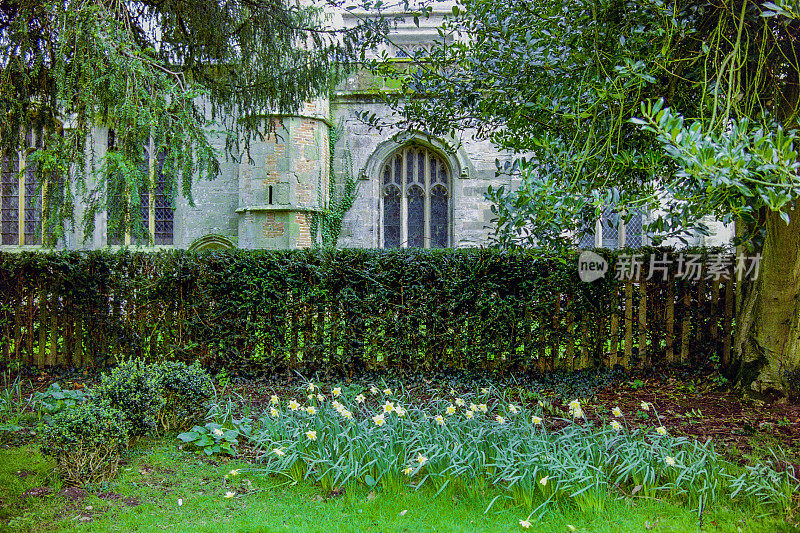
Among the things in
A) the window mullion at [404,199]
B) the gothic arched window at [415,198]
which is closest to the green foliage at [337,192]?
the gothic arched window at [415,198]

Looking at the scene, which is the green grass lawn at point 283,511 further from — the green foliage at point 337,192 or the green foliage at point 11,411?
the green foliage at point 337,192

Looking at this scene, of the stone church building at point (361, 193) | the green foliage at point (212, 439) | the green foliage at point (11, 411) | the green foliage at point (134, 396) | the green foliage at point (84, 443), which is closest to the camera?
the green foliage at point (84, 443)

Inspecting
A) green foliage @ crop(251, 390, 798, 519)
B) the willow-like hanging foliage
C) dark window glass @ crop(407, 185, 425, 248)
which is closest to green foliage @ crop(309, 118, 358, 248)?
dark window glass @ crop(407, 185, 425, 248)

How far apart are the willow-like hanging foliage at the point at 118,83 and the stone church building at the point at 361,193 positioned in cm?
565

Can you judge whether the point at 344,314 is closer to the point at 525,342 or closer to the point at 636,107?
the point at 525,342

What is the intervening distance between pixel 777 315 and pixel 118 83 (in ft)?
20.3

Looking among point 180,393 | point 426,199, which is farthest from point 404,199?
point 180,393

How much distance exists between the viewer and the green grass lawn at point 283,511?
2887 mm

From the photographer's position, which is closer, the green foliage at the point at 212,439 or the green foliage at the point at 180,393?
the green foliage at the point at 212,439

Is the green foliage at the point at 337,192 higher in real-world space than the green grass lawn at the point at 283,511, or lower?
higher

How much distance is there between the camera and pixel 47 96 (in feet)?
14.3

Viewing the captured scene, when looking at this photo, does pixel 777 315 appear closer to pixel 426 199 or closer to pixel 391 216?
pixel 426 199

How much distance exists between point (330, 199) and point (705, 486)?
10.3 meters

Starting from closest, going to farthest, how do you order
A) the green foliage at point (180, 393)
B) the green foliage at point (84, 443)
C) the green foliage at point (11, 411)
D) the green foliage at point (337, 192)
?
the green foliage at point (84, 443)
the green foliage at point (180, 393)
the green foliage at point (11, 411)
the green foliage at point (337, 192)
